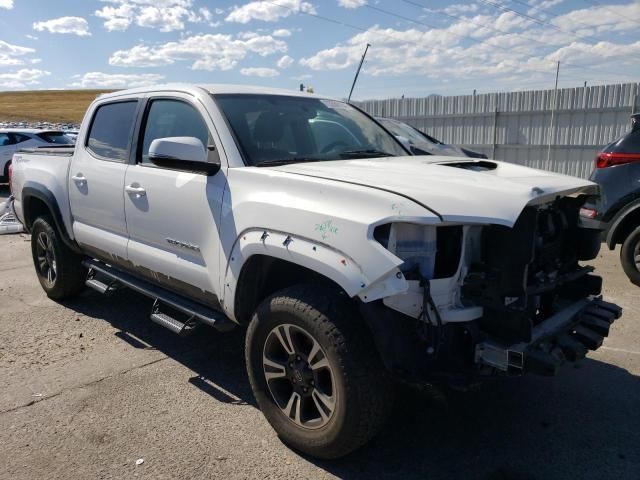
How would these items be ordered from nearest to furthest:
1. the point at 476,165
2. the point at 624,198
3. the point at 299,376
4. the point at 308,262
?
the point at 308,262 → the point at 299,376 → the point at 476,165 → the point at 624,198

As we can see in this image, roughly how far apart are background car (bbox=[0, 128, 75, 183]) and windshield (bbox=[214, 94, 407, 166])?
13.3 meters

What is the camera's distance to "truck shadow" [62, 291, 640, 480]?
2.92 m

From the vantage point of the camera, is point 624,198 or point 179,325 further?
point 624,198

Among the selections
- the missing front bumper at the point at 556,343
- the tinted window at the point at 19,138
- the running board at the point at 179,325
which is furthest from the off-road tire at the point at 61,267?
the tinted window at the point at 19,138

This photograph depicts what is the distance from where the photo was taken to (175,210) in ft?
11.9

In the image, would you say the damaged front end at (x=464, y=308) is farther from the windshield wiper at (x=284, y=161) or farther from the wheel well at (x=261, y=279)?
the windshield wiper at (x=284, y=161)

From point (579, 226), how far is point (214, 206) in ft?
7.10

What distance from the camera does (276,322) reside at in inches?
118

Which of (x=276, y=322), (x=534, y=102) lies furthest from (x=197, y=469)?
(x=534, y=102)

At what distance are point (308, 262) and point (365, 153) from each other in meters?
1.47

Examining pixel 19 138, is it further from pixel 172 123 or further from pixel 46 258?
pixel 172 123

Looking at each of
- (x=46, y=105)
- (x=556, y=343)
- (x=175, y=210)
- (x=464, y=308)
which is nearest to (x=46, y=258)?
(x=175, y=210)

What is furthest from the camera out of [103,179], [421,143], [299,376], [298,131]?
[421,143]

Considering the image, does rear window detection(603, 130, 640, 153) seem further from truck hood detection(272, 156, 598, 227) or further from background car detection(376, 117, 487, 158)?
truck hood detection(272, 156, 598, 227)
